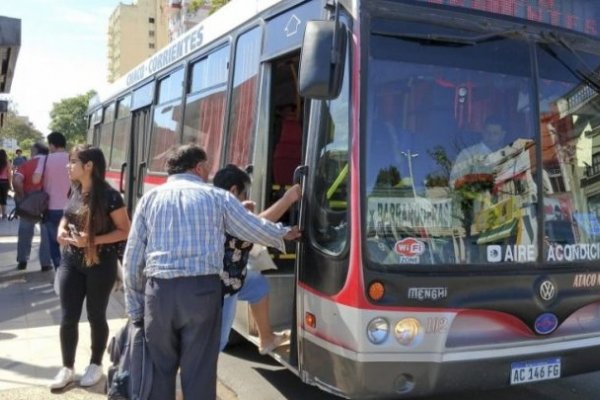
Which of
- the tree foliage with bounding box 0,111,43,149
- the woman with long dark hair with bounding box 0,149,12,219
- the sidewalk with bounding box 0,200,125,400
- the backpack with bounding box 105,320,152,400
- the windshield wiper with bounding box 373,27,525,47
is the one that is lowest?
the sidewalk with bounding box 0,200,125,400

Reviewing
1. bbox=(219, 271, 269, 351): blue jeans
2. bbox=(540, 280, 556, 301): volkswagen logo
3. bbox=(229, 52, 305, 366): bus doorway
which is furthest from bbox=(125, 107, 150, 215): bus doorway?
bbox=(540, 280, 556, 301): volkswagen logo

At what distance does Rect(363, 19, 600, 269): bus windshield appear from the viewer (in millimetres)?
3625

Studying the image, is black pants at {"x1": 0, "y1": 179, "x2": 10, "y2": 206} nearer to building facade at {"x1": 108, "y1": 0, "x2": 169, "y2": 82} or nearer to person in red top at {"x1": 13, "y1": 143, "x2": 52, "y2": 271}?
person in red top at {"x1": 13, "y1": 143, "x2": 52, "y2": 271}

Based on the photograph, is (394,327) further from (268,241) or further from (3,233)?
(3,233)

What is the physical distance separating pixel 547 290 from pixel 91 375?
3281 millimetres

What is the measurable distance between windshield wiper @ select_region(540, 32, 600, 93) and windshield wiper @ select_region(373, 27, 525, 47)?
0.29 meters

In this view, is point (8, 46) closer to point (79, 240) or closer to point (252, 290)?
point (79, 240)

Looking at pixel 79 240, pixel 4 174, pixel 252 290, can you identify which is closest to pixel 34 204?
pixel 79 240

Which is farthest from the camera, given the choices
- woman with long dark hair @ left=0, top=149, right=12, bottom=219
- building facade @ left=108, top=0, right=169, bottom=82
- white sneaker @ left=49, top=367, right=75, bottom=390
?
building facade @ left=108, top=0, right=169, bottom=82

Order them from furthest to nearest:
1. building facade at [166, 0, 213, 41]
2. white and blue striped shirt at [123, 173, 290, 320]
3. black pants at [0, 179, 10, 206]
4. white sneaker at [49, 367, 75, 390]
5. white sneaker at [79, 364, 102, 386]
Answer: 1. building facade at [166, 0, 213, 41]
2. black pants at [0, 179, 10, 206]
3. white sneaker at [79, 364, 102, 386]
4. white sneaker at [49, 367, 75, 390]
5. white and blue striped shirt at [123, 173, 290, 320]

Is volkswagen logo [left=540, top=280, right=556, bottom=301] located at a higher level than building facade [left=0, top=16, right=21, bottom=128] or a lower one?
lower

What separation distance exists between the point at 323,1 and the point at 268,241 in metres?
1.54

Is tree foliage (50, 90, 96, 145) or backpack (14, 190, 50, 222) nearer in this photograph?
backpack (14, 190, 50, 222)

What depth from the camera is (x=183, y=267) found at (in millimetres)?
3385
